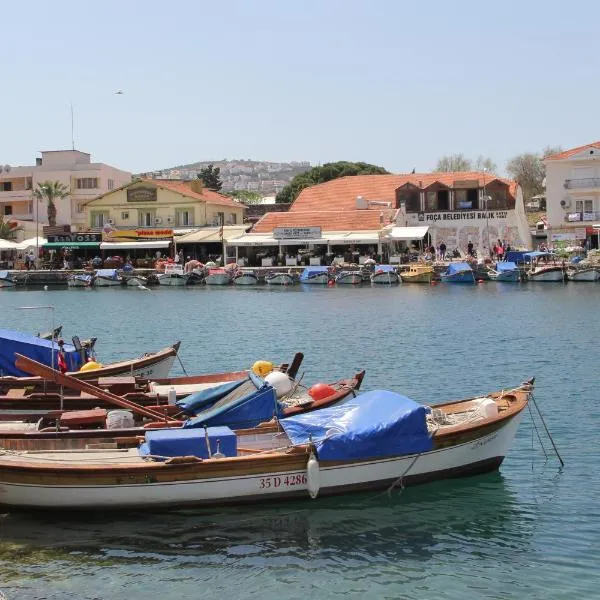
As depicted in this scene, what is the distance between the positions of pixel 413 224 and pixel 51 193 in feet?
118

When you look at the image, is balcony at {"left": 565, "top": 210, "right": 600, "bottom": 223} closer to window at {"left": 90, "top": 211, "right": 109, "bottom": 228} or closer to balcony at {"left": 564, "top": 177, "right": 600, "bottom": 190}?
balcony at {"left": 564, "top": 177, "right": 600, "bottom": 190}

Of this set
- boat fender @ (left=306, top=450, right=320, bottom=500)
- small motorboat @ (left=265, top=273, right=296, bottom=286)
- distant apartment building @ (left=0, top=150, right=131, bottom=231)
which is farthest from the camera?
distant apartment building @ (left=0, top=150, right=131, bottom=231)

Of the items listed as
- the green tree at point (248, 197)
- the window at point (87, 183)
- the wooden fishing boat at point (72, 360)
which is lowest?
the wooden fishing boat at point (72, 360)

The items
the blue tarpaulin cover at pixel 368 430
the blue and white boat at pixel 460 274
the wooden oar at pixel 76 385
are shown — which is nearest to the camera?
the blue tarpaulin cover at pixel 368 430

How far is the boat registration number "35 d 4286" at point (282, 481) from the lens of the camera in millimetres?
15859

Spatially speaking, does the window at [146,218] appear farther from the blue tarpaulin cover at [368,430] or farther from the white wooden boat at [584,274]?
the blue tarpaulin cover at [368,430]

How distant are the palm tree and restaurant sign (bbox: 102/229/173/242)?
9098mm

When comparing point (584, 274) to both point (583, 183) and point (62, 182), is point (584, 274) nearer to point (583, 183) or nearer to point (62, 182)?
point (583, 183)

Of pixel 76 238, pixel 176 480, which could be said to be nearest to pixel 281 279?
pixel 76 238

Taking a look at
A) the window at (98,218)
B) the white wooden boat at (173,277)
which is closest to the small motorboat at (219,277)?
the white wooden boat at (173,277)

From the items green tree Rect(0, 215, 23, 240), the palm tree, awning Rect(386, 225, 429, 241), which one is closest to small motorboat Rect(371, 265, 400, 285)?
awning Rect(386, 225, 429, 241)

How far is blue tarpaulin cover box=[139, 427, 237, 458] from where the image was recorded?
15938 mm

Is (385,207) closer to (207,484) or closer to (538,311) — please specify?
(538,311)

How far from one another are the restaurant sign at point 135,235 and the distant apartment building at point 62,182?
21.7 ft
